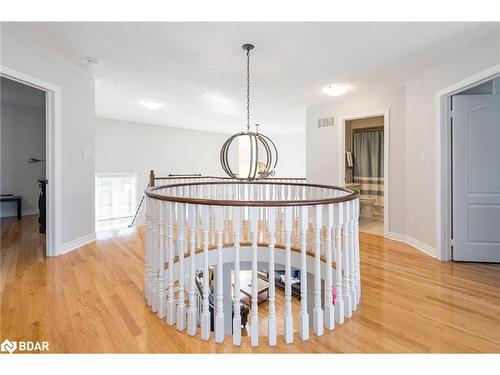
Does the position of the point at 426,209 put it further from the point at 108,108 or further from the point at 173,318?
the point at 108,108

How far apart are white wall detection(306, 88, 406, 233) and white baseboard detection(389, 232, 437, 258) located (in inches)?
3.2

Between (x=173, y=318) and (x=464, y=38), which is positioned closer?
(x=173, y=318)

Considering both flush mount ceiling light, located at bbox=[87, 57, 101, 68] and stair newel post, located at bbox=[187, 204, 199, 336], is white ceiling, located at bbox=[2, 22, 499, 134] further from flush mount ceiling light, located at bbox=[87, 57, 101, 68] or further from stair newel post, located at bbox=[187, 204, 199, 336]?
stair newel post, located at bbox=[187, 204, 199, 336]

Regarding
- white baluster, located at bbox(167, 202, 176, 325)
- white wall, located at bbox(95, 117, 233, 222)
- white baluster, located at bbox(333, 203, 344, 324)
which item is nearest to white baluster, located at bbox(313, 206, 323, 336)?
white baluster, located at bbox(333, 203, 344, 324)

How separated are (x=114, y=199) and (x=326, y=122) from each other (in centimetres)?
612

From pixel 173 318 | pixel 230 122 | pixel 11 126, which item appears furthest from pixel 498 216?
pixel 11 126

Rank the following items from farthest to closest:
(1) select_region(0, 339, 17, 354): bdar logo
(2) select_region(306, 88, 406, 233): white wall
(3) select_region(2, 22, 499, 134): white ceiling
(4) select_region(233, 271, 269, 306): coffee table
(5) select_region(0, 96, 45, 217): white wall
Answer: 1. (5) select_region(0, 96, 45, 217): white wall
2. (4) select_region(233, 271, 269, 306): coffee table
3. (2) select_region(306, 88, 406, 233): white wall
4. (3) select_region(2, 22, 499, 134): white ceiling
5. (1) select_region(0, 339, 17, 354): bdar logo

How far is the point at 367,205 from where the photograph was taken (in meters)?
6.52

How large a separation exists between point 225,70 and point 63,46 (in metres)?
1.79

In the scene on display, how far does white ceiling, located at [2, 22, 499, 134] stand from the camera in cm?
247

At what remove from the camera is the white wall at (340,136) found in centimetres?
416

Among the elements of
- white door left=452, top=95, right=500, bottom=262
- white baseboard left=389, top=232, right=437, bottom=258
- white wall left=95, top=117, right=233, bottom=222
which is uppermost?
white wall left=95, top=117, right=233, bottom=222

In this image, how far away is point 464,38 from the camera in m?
2.61

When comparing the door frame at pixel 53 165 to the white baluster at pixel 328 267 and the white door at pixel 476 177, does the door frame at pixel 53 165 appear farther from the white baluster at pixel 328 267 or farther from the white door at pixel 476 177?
the white door at pixel 476 177
